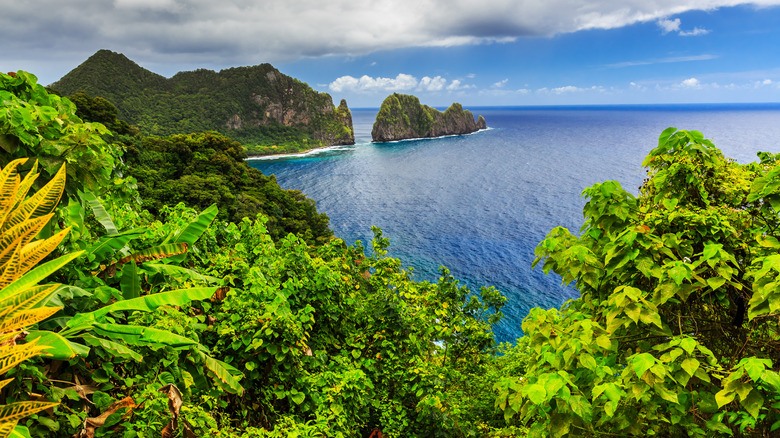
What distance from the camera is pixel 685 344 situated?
134 inches

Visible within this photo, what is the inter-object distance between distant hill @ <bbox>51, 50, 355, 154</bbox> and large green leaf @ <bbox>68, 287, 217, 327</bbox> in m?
126

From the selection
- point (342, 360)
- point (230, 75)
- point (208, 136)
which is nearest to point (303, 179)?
point (208, 136)

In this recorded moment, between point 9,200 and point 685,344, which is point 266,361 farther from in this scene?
point 685,344

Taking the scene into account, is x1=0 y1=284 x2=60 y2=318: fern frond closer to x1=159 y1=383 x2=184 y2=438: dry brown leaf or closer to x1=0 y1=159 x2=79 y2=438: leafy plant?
x1=0 y1=159 x2=79 y2=438: leafy plant

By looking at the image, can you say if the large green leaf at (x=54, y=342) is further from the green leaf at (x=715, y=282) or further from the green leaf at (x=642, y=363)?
the green leaf at (x=715, y=282)

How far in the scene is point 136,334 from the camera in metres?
3.55

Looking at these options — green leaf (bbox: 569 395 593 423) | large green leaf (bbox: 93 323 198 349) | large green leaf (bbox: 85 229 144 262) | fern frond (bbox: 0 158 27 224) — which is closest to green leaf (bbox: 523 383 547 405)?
green leaf (bbox: 569 395 593 423)

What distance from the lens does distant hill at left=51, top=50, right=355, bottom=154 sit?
12538 centimetres

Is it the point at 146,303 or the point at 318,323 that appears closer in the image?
the point at 146,303

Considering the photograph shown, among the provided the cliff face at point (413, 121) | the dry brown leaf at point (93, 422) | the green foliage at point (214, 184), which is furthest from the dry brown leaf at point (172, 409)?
the cliff face at point (413, 121)

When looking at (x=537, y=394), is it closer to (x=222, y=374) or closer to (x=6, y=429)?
(x=222, y=374)

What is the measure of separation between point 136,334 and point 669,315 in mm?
5779

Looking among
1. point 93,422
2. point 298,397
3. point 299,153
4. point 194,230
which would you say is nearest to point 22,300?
point 93,422

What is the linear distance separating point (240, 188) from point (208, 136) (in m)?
10.6
